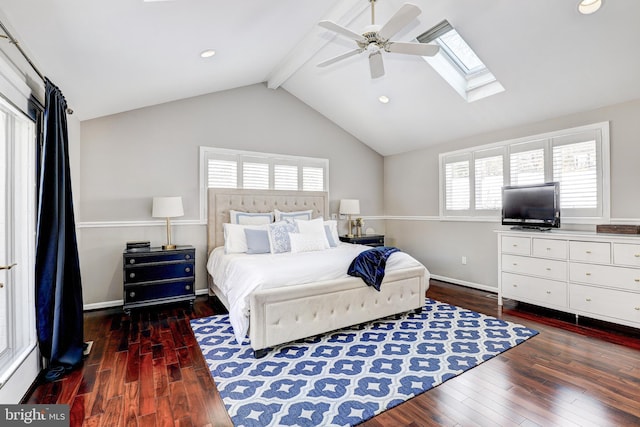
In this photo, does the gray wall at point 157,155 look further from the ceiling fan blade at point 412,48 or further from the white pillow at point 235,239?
the ceiling fan blade at point 412,48

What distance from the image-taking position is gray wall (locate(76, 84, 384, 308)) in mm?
4004

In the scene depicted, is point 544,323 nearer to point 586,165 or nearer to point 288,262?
point 586,165

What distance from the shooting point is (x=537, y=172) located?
4230 mm

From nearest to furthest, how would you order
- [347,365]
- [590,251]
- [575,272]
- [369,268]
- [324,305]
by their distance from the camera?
[347,365] → [324,305] → [369,268] → [590,251] → [575,272]

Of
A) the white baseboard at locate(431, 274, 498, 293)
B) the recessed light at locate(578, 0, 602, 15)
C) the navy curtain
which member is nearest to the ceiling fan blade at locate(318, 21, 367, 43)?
the recessed light at locate(578, 0, 602, 15)

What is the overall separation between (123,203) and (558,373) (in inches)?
197

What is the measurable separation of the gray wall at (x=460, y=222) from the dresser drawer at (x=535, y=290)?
66 centimetres

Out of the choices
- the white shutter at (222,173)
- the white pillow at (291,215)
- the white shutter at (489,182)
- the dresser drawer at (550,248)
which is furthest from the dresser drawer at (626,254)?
the white shutter at (222,173)

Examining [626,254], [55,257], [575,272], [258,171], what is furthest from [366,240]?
[55,257]

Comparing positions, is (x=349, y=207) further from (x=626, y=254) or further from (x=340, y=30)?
(x=626, y=254)

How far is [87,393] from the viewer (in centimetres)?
218

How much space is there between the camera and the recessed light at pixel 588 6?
103 inches

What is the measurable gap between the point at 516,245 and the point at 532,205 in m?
0.56

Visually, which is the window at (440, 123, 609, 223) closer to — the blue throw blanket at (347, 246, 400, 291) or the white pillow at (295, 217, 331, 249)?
the white pillow at (295, 217, 331, 249)
